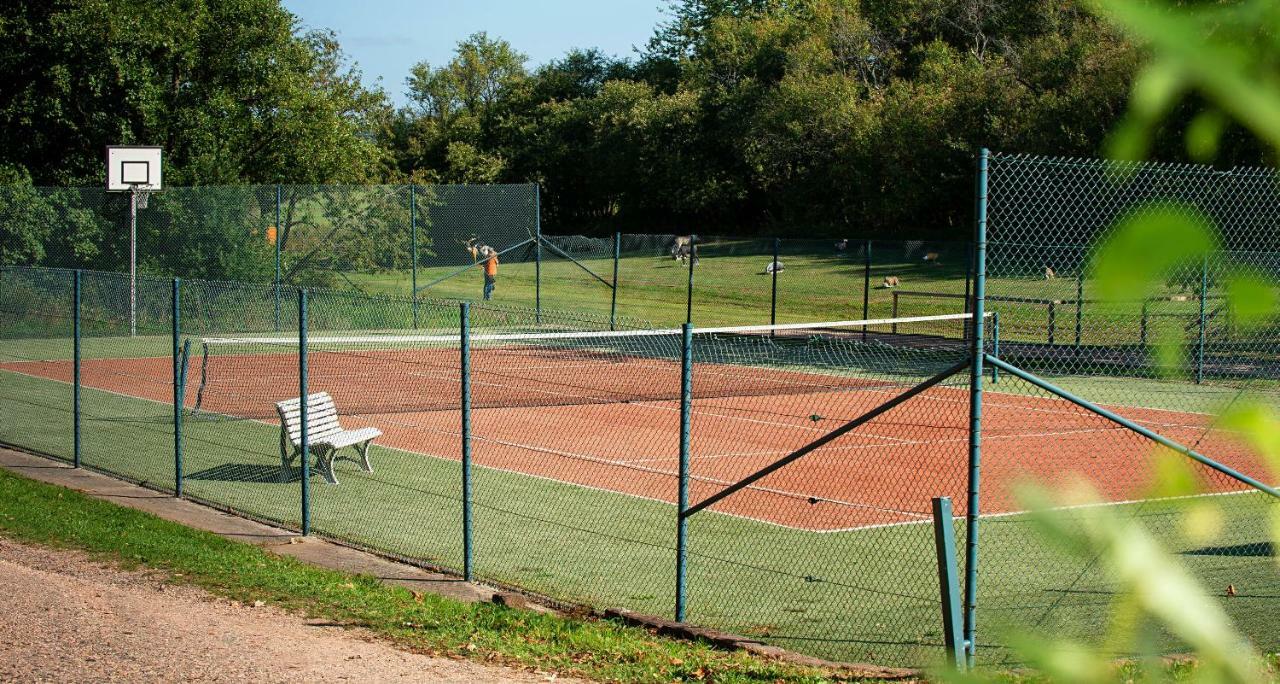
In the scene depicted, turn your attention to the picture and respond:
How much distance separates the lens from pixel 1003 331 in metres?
22.9

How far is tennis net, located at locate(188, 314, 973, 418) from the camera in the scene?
17.9m

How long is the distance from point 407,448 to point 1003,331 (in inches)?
468

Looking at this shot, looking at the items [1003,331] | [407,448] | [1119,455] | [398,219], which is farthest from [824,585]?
[398,219]

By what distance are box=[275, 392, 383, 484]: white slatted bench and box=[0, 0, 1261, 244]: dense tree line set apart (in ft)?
35.4

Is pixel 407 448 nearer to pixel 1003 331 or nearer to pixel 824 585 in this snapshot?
pixel 824 585

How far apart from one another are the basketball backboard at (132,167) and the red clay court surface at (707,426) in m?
5.41

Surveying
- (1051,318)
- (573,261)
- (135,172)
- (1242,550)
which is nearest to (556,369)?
(1051,318)

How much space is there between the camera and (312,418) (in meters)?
12.9

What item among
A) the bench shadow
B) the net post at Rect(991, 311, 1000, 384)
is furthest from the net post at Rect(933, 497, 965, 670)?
the net post at Rect(991, 311, 1000, 384)

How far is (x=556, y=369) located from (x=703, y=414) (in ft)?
17.3

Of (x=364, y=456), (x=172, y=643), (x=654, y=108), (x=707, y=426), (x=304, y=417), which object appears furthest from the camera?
(x=654, y=108)

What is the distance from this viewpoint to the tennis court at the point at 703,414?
12.3 m

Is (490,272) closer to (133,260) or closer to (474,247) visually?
(474,247)

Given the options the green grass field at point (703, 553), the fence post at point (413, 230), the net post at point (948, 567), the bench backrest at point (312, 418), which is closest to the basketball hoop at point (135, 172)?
the fence post at point (413, 230)
